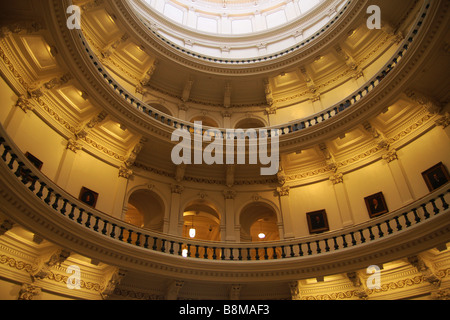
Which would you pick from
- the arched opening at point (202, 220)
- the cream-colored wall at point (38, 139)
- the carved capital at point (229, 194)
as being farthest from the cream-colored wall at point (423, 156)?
the cream-colored wall at point (38, 139)

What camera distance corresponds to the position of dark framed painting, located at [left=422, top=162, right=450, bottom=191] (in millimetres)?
10891

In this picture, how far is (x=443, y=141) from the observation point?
11.3 meters

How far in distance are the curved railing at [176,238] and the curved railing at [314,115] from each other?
14.9ft

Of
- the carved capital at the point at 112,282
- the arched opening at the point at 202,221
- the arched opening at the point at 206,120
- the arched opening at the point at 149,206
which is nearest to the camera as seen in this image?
the carved capital at the point at 112,282

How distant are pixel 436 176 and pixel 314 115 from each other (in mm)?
5085

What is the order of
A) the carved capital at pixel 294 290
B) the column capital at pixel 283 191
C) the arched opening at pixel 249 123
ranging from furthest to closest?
the arched opening at pixel 249 123
the column capital at pixel 283 191
the carved capital at pixel 294 290

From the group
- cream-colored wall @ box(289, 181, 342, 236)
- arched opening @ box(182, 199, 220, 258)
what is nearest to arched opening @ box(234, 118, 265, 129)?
cream-colored wall @ box(289, 181, 342, 236)

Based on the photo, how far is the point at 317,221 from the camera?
13359mm

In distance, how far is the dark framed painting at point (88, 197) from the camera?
11.7 metres

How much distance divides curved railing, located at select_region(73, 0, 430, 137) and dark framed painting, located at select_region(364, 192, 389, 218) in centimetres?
352

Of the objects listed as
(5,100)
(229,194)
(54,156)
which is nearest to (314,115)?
(229,194)

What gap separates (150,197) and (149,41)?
727 cm

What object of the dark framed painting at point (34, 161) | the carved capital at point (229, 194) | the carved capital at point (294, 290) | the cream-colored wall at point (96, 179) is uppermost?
the carved capital at point (229, 194)

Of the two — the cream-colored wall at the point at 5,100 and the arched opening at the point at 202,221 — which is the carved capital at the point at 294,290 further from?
the cream-colored wall at the point at 5,100
